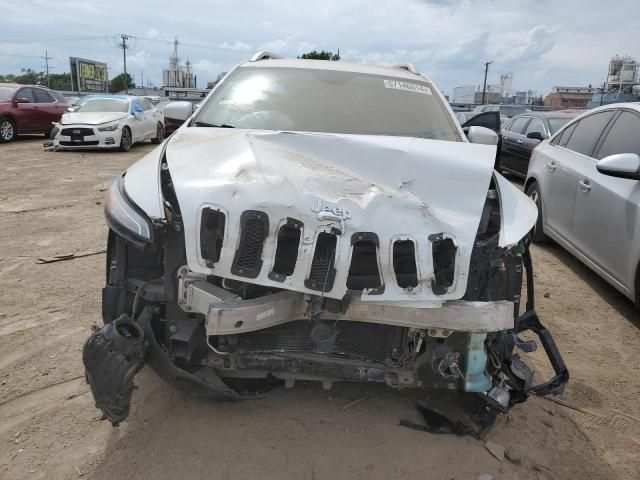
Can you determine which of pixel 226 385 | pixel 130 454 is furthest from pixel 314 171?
pixel 130 454

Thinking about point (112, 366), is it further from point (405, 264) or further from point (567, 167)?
point (567, 167)

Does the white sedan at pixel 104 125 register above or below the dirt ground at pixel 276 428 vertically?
above

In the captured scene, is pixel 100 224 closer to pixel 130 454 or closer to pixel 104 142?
pixel 130 454

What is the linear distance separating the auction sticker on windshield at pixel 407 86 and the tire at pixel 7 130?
1417cm

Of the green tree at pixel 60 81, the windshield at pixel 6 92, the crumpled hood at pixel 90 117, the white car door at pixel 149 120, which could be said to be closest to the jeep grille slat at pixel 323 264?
the crumpled hood at pixel 90 117

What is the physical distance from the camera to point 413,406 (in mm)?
2848

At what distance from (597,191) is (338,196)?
3.23 m

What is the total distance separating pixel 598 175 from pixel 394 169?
9.46ft

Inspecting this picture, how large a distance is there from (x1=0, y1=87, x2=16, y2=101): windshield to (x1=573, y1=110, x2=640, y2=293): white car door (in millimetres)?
15072

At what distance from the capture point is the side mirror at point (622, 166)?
377 centimetres

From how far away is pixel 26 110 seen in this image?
14914 millimetres

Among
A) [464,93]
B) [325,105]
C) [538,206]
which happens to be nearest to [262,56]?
[325,105]

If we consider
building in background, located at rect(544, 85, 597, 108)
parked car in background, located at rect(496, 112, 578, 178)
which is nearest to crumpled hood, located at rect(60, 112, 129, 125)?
parked car in background, located at rect(496, 112, 578, 178)

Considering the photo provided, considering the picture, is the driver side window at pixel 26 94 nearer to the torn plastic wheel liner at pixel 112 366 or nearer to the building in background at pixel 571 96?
the torn plastic wheel liner at pixel 112 366
